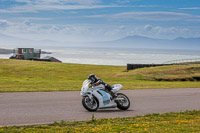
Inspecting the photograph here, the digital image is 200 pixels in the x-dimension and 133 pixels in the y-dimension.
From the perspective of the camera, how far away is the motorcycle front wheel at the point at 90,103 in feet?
40.7

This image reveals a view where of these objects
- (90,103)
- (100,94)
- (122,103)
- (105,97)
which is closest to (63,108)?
(90,103)

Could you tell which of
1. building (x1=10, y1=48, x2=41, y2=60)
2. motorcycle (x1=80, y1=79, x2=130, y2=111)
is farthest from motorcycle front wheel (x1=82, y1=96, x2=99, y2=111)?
building (x1=10, y1=48, x2=41, y2=60)

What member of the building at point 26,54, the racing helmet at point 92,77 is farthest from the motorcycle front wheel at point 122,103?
the building at point 26,54

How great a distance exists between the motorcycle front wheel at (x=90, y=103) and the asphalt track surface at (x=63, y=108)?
202 millimetres

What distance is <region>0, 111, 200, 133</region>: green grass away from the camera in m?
8.62

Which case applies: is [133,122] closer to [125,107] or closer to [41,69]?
[125,107]

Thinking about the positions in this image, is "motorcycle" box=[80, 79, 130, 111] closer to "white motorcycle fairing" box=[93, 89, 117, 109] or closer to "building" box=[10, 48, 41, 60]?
"white motorcycle fairing" box=[93, 89, 117, 109]

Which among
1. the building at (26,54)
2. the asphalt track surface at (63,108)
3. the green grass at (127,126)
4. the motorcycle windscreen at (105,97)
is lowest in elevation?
the green grass at (127,126)

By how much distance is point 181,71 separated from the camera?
131 ft

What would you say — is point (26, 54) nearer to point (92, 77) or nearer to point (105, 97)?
point (105, 97)

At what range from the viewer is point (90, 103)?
1249 cm

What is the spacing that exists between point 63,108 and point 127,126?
4001 millimetres

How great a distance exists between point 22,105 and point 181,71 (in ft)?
96.8

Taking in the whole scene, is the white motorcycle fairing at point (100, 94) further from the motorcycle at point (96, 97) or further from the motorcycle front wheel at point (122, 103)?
the motorcycle front wheel at point (122, 103)
